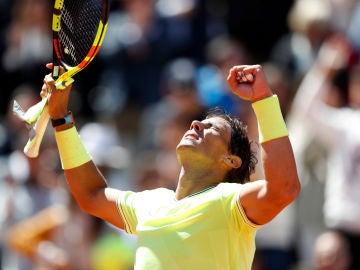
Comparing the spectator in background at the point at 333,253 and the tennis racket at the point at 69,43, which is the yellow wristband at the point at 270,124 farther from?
the spectator in background at the point at 333,253

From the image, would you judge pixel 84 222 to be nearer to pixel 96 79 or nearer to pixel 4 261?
pixel 4 261

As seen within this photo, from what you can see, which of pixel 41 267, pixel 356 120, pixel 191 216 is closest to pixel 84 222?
pixel 41 267

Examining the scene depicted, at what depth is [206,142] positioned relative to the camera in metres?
4.74

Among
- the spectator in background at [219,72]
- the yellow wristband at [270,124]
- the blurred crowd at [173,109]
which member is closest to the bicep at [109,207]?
the yellow wristband at [270,124]

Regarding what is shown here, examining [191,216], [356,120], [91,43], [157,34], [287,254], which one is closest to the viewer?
[191,216]

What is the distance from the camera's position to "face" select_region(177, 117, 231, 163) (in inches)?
185

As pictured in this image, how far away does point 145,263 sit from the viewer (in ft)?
14.7

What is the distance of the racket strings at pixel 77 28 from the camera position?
5.05m

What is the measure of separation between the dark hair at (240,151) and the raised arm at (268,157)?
0.47m

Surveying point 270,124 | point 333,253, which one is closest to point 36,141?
point 270,124

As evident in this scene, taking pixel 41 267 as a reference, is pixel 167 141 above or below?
above

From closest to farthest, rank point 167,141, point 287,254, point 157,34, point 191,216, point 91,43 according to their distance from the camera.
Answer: point 191,216 → point 91,43 → point 287,254 → point 167,141 → point 157,34

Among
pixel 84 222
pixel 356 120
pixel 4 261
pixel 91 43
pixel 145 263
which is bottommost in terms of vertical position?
pixel 4 261

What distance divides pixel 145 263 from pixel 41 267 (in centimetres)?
389
